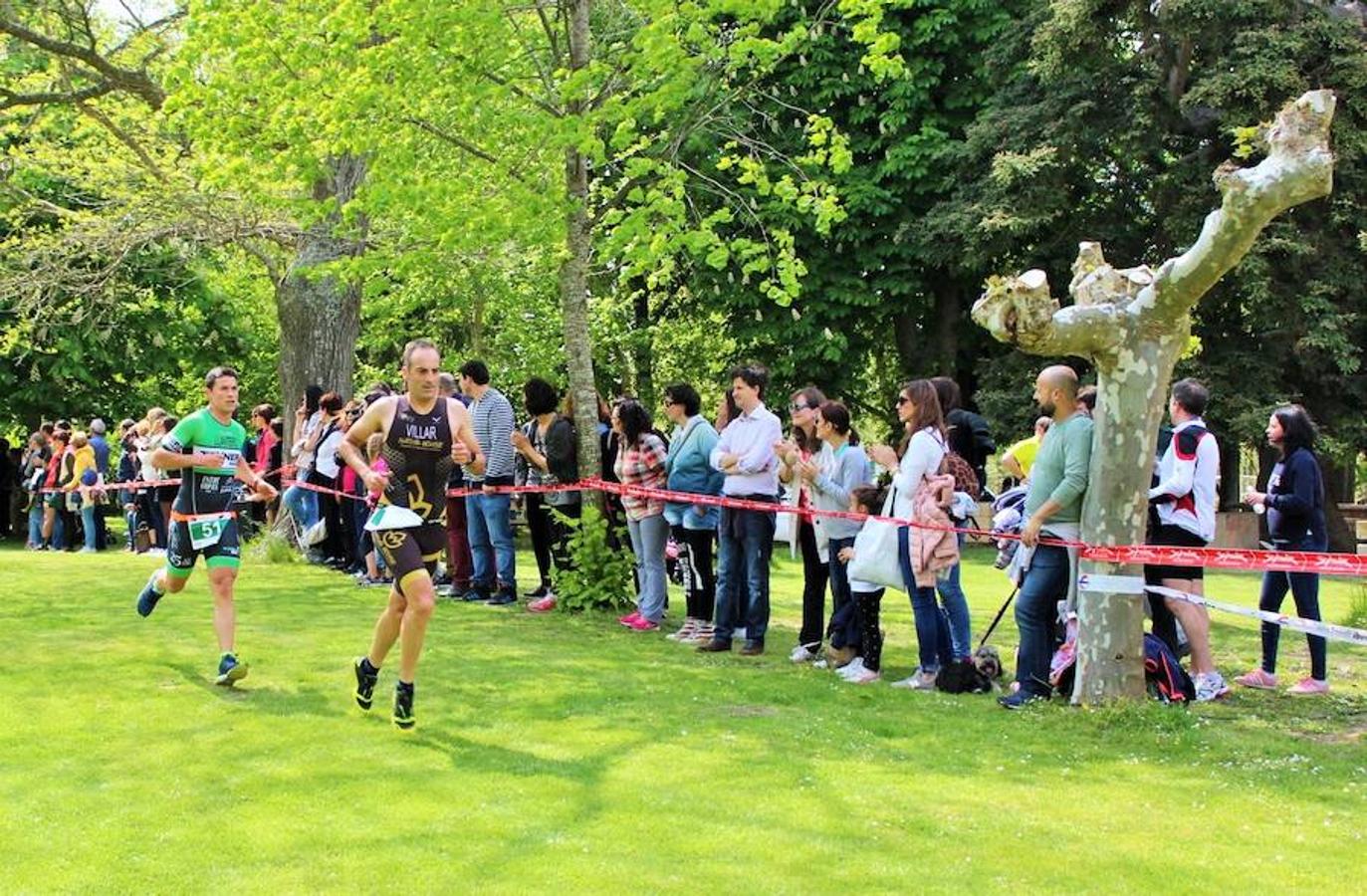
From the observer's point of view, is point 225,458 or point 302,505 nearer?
point 225,458

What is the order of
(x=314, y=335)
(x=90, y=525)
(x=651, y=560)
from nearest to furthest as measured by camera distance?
(x=651, y=560), (x=314, y=335), (x=90, y=525)

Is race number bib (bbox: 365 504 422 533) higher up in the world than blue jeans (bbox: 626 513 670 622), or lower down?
higher up

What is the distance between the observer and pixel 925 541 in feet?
31.3

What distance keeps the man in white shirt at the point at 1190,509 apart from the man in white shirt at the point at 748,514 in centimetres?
276

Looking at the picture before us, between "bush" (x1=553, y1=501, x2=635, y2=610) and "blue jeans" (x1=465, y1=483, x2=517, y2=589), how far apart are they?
800 mm

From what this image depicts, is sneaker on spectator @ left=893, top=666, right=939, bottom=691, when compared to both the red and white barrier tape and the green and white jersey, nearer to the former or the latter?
the red and white barrier tape

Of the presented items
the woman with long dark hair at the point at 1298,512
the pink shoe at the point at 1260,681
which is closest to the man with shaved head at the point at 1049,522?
the woman with long dark hair at the point at 1298,512

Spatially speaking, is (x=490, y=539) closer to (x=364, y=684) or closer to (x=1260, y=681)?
(x=364, y=684)

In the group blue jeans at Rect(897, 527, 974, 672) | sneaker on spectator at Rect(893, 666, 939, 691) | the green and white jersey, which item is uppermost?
the green and white jersey

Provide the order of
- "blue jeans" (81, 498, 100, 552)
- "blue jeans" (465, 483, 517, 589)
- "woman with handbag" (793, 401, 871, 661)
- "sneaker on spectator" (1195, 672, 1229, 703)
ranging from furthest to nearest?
"blue jeans" (81, 498, 100, 552)
"blue jeans" (465, 483, 517, 589)
"woman with handbag" (793, 401, 871, 661)
"sneaker on spectator" (1195, 672, 1229, 703)

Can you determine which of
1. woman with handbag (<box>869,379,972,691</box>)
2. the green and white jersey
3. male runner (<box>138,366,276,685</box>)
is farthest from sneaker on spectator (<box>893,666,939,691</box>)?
the green and white jersey

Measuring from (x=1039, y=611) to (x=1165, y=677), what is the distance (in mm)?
854

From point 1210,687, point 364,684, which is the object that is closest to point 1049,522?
point 1210,687

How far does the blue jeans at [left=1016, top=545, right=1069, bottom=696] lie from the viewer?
905 cm
